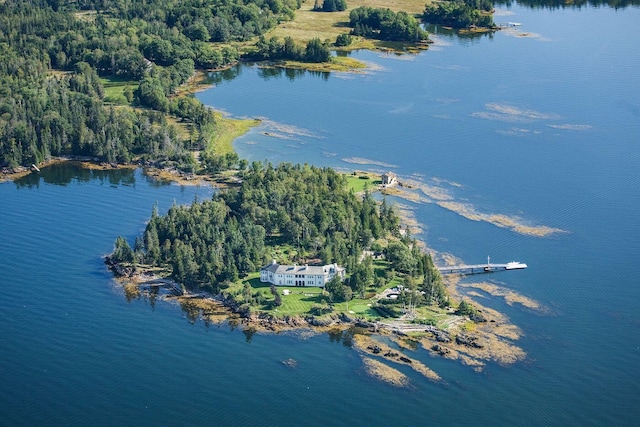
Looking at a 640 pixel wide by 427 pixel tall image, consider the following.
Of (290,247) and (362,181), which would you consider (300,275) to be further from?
(362,181)

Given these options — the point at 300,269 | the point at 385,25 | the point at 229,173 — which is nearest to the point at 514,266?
the point at 300,269

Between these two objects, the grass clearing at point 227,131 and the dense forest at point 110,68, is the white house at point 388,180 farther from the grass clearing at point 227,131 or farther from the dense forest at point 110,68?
the dense forest at point 110,68

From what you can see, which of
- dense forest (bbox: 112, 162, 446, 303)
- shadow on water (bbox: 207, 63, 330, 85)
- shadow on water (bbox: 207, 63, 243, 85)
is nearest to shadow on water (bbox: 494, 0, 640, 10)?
shadow on water (bbox: 207, 63, 330, 85)

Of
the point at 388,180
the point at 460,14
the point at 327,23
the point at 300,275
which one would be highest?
the point at 460,14

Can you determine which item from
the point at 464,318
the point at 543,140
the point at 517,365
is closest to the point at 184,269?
the point at 464,318

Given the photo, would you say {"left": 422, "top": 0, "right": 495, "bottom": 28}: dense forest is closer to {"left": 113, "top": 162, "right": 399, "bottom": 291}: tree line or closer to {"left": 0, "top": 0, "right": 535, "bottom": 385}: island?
{"left": 0, "top": 0, "right": 535, "bottom": 385}: island

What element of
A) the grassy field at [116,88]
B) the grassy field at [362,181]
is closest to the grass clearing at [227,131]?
the grassy field at [116,88]

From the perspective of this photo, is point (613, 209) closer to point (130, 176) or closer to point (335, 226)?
point (335, 226)
